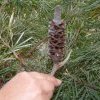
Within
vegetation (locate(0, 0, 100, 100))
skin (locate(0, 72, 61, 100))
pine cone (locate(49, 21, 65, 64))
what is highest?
pine cone (locate(49, 21, 65, 64))

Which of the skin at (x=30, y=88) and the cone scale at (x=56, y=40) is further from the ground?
the cone scale at (x=56, y=40)

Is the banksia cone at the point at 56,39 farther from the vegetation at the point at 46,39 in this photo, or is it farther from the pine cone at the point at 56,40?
the vegetation at the point at 46,39

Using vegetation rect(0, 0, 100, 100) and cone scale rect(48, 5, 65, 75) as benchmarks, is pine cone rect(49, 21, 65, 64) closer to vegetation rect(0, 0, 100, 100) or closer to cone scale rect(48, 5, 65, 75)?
cone scale rect(48, 5, 65, 75)

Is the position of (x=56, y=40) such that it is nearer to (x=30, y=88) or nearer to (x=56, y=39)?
(x=56, y=39)

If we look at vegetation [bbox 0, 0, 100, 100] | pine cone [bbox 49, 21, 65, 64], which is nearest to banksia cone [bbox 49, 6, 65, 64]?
pine cone [bbox 49, 21, 65, 64]

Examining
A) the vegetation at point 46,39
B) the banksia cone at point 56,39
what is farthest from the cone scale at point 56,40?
the vegetation at point 46,39

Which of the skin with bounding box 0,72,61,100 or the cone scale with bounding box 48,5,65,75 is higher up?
the cone scale with bounding box 48,5,65,75
